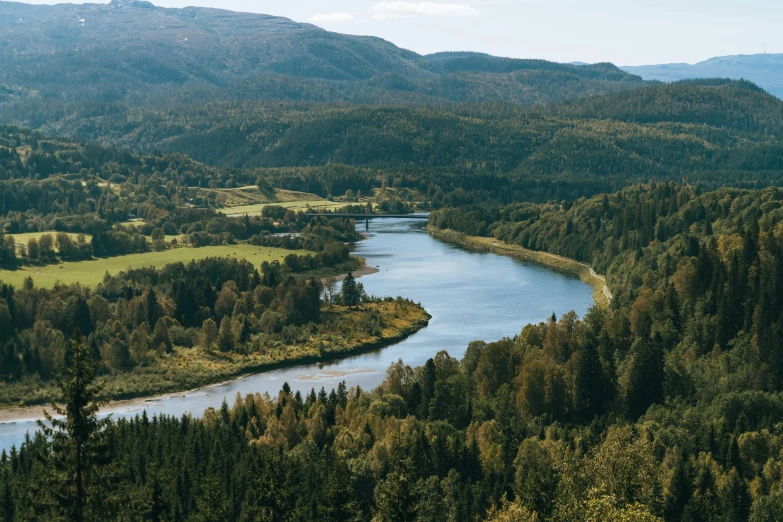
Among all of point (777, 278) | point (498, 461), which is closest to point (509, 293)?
point (777, 278)

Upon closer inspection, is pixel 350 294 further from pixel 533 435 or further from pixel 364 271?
pixel 533 435

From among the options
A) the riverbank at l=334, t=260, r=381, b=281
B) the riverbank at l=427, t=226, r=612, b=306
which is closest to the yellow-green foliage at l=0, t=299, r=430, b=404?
the riverbank at l=427, t=226, r=612, b=306

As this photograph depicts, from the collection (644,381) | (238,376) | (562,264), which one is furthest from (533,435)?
(562,264)

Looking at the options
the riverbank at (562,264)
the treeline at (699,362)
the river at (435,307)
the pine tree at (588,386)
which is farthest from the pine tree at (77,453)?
the riverbank at (562,264)

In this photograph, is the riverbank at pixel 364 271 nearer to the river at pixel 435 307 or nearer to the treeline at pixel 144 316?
the river at pixel 435 307

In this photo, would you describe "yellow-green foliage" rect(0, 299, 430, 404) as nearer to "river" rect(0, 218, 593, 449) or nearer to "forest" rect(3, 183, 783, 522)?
"river" rect(0, 218, 593, 449)

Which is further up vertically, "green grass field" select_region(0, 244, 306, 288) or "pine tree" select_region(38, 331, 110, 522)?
"pine tree" select_region(38, 331, 110, 522)
